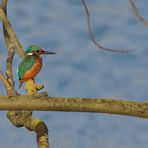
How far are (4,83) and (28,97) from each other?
1787mm

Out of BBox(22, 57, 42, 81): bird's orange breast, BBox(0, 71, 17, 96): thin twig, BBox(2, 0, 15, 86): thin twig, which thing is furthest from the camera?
BBox(2, 0, 15, 86): thin twig

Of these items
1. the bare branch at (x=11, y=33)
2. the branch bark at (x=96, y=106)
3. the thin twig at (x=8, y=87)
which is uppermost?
the branch bark at (x=96, y=106)

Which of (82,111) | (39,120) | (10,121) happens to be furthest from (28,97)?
(10,121)

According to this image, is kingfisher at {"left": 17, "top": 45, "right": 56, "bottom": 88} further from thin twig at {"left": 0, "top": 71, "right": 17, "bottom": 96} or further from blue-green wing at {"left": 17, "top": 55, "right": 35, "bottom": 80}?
thin twig at {"left": 0, "top": 71, "right": 17, "bottom": 96}

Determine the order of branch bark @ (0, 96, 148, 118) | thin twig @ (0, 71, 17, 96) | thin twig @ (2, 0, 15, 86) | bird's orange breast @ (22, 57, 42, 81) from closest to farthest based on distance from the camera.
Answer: branch bark @ (0, 96, 148, 118) → bird's orange breast @ (22, 57, 42, 81) → thin twig @ (0, 71, 17, 96) → thin twig @ (2, 0, 15, 86)

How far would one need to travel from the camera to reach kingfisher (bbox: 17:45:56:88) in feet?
16.1

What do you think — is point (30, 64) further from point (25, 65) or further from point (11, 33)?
point (11, 33)

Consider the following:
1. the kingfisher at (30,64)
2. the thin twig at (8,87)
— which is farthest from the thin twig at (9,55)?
the kingfisher at (30,64)

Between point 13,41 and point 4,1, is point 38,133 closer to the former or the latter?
point 13,41

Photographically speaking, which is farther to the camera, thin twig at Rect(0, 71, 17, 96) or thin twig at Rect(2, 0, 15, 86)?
thin twig at Rect(2, 0, 15, 86)

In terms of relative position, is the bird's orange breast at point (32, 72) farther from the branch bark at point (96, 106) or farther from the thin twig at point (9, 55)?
the branch bark at point (96, 106)

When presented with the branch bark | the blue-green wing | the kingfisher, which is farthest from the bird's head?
the branch bark

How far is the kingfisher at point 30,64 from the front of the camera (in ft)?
16.1

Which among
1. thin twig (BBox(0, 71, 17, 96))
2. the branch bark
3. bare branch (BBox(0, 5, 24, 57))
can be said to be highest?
the branch bark
